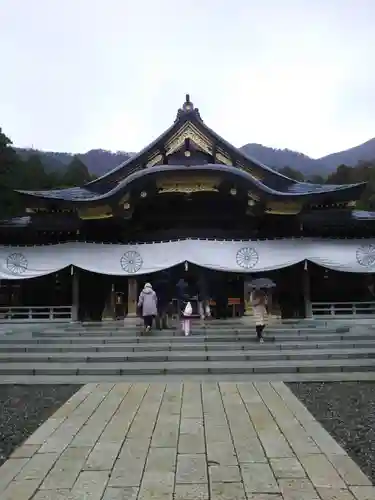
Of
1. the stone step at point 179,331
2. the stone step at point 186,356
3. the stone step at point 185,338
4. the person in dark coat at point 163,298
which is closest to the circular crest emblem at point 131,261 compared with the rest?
the person in dark coat at point 163,298

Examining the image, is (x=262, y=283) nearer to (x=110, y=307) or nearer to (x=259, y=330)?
(x=259, y=330)

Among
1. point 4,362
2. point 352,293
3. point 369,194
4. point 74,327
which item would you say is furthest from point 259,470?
point 369,194

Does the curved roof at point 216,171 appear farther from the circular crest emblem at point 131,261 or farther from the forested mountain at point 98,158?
the forested mountain at point 98,158

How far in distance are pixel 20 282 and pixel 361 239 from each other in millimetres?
13434

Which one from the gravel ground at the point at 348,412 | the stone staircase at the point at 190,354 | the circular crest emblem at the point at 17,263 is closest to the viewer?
the gravel ground at the point at 348,412

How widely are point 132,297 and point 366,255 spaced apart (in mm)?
8848

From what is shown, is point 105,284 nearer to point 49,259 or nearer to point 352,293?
point 49,259

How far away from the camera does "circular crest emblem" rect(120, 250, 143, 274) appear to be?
15.0m

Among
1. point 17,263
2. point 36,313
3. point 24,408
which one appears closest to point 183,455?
point 24,408

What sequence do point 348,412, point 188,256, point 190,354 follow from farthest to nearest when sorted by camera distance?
1. point 188,256
2. point 190,354
3. point 348,412

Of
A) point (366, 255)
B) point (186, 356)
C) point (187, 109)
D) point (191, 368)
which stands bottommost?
point (191, 368)

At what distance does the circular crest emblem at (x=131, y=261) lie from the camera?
15.0 meters

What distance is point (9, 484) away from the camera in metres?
3.58

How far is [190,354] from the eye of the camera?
944 centimetres
